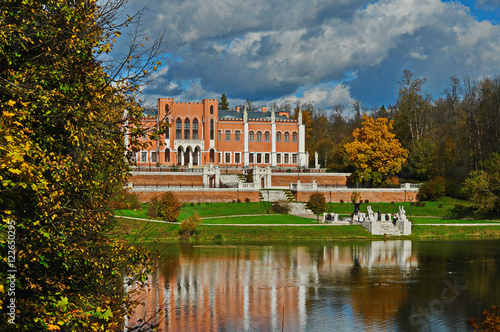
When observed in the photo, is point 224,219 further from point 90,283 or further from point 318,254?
point 90,283

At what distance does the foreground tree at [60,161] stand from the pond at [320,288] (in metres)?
2.63

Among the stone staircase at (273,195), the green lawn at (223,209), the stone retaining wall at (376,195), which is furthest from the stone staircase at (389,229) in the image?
the stone staircase at (273,195)

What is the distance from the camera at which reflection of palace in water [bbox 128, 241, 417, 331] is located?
1939 centimetres

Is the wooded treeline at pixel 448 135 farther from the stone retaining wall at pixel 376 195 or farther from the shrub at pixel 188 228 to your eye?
the shrub at pixel 188 228

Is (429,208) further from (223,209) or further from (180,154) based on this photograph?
(180,154)

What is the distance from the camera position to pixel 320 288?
24.8 m

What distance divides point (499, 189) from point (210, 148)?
3864 cm

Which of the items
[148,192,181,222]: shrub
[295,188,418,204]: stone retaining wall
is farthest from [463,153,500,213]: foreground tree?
[148,192,181,222]: shrub

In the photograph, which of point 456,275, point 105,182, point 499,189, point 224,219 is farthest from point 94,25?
point 499,189

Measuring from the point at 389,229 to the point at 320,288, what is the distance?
22.3 metres

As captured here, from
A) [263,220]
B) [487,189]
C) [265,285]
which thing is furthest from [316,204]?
[265,285]

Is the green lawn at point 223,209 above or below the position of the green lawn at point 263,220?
above

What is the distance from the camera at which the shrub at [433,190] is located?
195 feet

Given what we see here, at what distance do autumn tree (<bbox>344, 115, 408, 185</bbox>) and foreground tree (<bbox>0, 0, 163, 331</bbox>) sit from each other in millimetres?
55109
